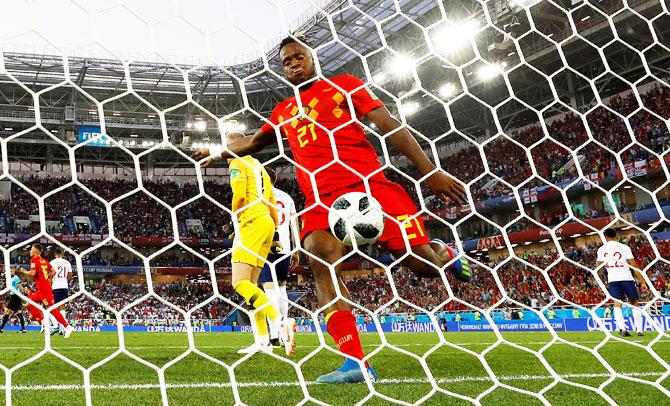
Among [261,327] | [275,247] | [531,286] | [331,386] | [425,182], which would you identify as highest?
[425,182]

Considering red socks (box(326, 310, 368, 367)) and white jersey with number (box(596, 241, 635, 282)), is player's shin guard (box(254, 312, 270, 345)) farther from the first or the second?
white jersey with number (box(596, 241, 635, 282))

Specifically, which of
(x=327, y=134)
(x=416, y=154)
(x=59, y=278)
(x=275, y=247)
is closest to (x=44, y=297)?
(x=59, y=278)

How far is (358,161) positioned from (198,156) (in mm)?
759

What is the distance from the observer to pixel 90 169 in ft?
110

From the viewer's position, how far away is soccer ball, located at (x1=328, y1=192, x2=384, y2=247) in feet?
7.98

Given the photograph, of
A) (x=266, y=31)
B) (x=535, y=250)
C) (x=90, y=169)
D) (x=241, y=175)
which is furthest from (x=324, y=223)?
(x=90, y=169)

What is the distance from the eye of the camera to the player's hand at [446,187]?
2.42 m

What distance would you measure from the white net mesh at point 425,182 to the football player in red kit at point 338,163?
5.4 inches

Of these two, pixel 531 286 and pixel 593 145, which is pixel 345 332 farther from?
pixel 593 145

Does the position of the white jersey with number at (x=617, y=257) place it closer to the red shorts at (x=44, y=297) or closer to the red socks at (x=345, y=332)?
the red socks at (x=345, y=332)

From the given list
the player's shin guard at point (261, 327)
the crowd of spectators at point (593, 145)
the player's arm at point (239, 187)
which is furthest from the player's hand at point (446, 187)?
the crowd of spectators at point (593, 145)

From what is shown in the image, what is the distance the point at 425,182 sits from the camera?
40.0 feet

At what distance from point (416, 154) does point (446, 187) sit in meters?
0.20

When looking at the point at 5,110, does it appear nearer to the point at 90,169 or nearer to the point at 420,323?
the point at 90,169
